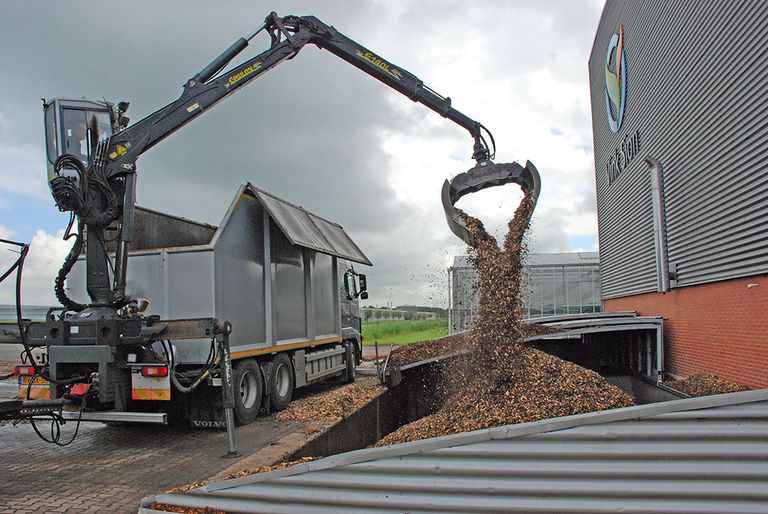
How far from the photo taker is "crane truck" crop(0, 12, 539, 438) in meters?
6.55

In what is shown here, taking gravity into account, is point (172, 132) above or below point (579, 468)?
above

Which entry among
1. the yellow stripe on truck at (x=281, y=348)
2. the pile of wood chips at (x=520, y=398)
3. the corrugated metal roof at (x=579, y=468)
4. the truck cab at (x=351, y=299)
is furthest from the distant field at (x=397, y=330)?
the corrugated metal roof at (x=579, y=468)

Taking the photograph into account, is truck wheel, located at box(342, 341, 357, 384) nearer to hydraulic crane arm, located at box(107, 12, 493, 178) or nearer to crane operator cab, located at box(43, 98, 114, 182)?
hydraulic crane arm, located at box(107, 12, 493, 178)

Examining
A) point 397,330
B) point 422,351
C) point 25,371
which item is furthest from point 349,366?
point 397,330

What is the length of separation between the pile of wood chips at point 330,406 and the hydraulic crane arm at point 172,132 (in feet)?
9.74

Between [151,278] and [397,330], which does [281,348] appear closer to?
[151,278]

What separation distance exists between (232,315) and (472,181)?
3.76 m

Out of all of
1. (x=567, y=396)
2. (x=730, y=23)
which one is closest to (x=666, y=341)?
(x=730, y=23)

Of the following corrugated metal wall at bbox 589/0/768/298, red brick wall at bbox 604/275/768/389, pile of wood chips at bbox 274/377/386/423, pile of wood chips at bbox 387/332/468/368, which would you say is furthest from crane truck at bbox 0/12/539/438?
red brick wall at bbox 604/275/768/389

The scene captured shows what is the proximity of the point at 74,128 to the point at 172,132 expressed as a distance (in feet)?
4.16

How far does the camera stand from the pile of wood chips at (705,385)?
27.6 ft

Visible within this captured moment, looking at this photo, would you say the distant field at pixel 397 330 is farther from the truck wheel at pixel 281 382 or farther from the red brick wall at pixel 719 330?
the truck wheel at pixel 281 382

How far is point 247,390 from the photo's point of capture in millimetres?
8180

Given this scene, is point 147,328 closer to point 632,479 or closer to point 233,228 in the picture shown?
point 233,228
